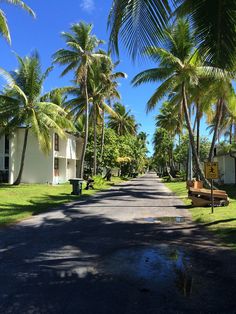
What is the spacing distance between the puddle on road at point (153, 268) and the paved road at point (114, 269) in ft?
0.05

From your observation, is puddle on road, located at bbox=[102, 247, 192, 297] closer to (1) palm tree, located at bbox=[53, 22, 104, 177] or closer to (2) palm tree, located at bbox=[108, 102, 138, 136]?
(1) palm tree, located at bbox=[53, 22, 104, 177]

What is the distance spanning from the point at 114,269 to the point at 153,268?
682mm

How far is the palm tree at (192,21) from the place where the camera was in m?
6.14

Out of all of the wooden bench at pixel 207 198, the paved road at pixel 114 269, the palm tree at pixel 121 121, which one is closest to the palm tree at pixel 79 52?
the wooden bench at pixel 207 198

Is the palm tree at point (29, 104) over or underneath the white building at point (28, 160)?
over

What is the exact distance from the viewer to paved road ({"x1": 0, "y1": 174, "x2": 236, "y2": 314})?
5.10 metres

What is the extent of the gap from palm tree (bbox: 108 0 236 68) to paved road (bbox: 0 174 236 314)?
3.63 meters

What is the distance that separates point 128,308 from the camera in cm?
493

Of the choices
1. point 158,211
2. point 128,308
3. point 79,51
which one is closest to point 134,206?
point 158,211

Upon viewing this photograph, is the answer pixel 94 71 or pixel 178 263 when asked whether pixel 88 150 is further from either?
pixel 178 263

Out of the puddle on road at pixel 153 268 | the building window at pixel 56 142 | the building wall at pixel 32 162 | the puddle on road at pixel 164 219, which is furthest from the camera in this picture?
the building window at pixel 56 142

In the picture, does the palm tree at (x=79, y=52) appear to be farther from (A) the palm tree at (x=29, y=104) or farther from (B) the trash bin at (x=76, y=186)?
(B) the trash bin at (x=76, y=186)

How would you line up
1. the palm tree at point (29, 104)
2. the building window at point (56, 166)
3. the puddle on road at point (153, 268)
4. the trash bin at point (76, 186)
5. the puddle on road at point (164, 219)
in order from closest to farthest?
1. the puddle on road at point (153, 268)
2. the puddle on road at point (164, 219)
3. the trash bin at point (76, 186)
4. the palm tree at point (29, 104)
5. the building window at point (56, 166)

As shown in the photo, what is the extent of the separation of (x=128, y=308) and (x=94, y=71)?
3128 centimetres
